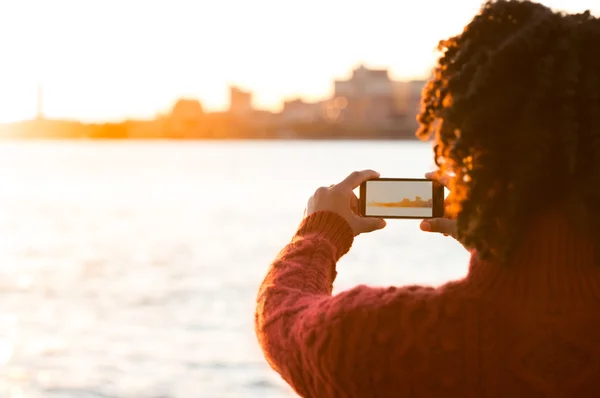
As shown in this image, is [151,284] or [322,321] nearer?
[322,321]

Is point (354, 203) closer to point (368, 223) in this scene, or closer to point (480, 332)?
point (368, 223)

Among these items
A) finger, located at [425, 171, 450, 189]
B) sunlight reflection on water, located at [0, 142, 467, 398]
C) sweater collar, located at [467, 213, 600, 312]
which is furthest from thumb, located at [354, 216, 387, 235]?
sunlight reflection on water, located at [0, 142, 467, 398]

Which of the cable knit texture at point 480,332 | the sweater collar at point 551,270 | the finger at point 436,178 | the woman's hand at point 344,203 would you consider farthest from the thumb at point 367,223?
the sweater collar at point 551,270

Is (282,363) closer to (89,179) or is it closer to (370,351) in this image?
(370,351)

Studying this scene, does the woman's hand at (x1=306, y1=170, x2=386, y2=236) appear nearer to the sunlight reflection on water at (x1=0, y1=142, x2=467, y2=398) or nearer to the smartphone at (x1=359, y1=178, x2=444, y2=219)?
the smartphone at (x1=359, y1=178, x2=444, y2=219)

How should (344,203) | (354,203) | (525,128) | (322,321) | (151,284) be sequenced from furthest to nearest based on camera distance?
(151,284), (354,203), (344,203), (322,321), (525,128)

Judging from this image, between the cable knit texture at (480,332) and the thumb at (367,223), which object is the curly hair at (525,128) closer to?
the cable knit texture at (480,332)

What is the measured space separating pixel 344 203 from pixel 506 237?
43cm

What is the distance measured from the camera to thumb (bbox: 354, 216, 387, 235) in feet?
5.95

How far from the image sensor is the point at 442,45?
1.50m

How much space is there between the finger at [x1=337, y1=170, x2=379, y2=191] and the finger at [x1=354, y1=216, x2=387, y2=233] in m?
0.05

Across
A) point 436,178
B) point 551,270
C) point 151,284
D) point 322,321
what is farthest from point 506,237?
point 151,284

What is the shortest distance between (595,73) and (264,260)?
2250 centimetres

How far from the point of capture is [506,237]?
141cm
